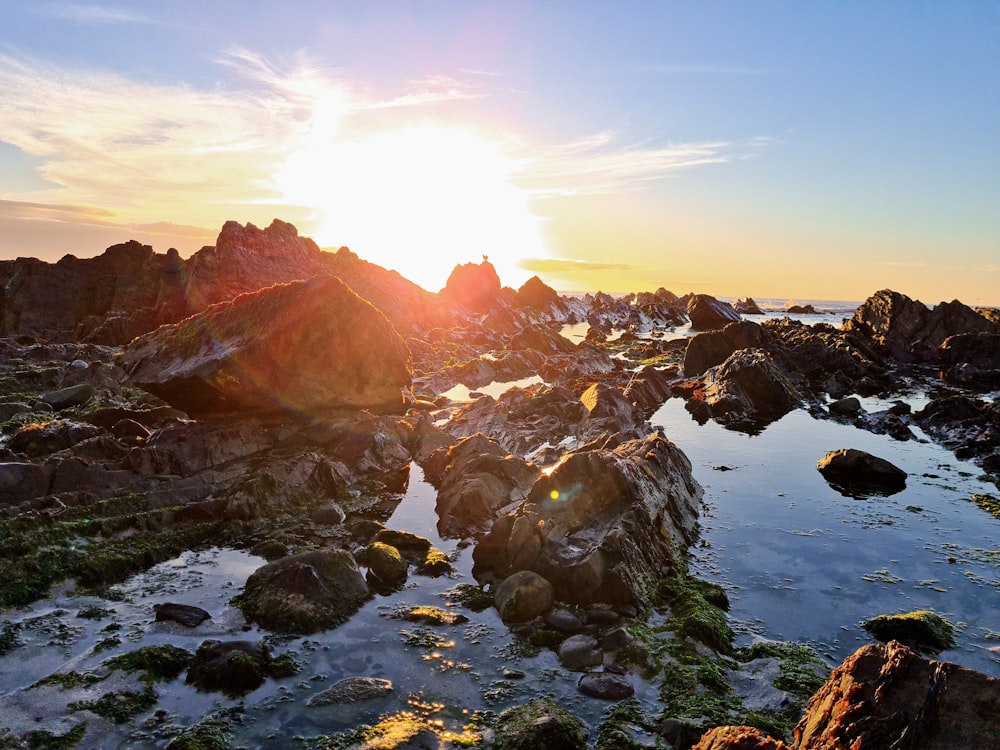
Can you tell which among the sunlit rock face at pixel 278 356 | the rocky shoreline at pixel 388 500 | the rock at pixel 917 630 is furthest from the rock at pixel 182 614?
the rock at pixel 917 630

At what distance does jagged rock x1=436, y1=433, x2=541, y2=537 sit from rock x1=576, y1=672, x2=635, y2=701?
939cm

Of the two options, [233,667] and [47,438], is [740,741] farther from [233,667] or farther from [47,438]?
[47,438]

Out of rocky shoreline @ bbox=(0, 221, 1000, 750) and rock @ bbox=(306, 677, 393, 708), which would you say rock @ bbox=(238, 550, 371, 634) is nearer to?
rocky shoreline @ bbox=(0, 221, 1000, 750)

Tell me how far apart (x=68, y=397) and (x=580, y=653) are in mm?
36756

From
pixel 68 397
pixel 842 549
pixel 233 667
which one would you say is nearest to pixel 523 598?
pixel 233 667

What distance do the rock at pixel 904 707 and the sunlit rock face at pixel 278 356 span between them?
27.0m

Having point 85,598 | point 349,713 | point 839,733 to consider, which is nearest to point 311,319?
point 85,598

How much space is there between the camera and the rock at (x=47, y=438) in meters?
24.2

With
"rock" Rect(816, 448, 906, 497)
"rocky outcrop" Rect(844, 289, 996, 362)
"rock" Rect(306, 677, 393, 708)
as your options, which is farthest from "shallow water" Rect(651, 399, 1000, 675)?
"rocky outcrop" Rect(844, 289, 996, 362)

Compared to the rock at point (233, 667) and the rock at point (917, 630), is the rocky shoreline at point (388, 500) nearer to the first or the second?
the rock at point (233, 667)

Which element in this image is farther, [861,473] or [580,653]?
[861,473]

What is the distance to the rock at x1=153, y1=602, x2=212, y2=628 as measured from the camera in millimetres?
14541

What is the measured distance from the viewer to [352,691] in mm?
12359

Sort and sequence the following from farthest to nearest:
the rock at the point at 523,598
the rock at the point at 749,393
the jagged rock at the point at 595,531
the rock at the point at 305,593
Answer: the rock at the point at 749,393, the jagged rock at the point at 595,531, the rock at the point at 523,598, the rock at the point at 305,593
